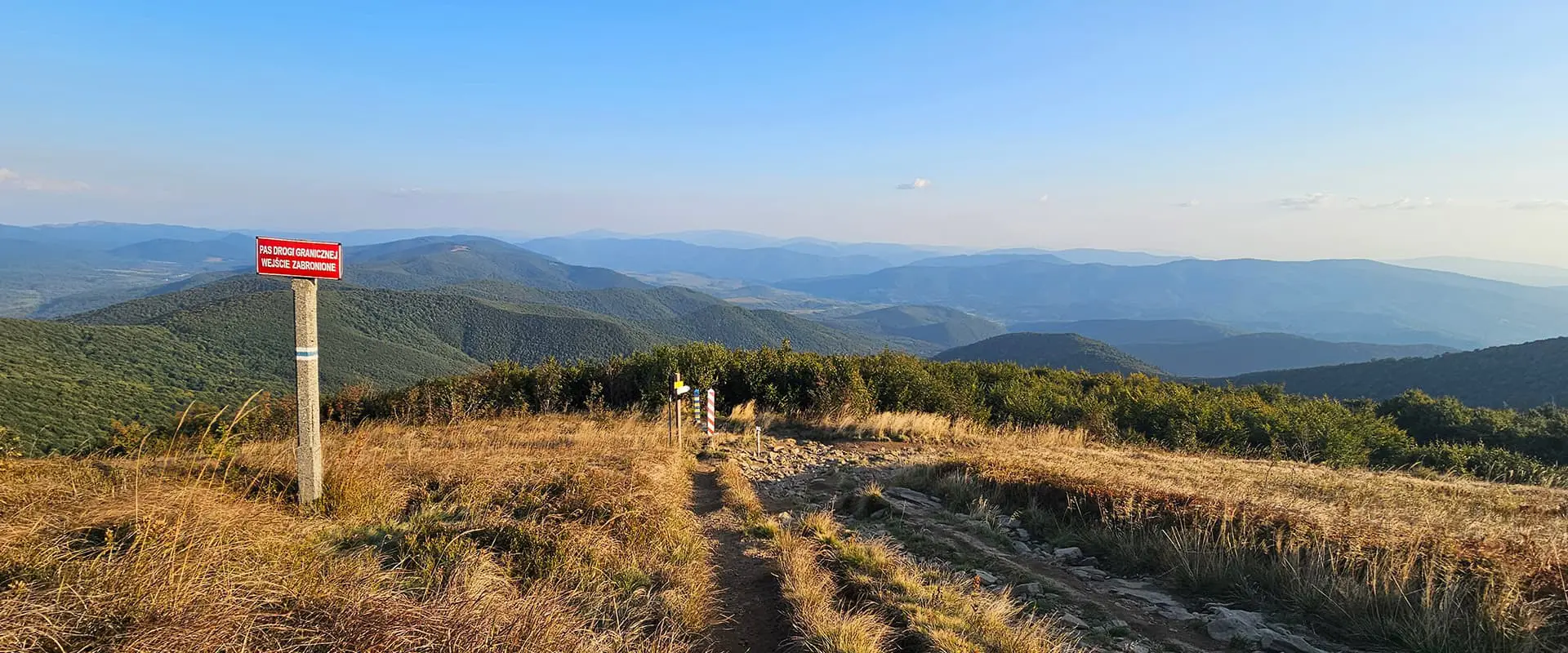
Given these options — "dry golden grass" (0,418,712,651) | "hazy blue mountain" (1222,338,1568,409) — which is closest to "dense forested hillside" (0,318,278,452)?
"dry golden grass" (0,418,712,651)

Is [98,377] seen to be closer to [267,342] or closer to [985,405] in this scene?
[267,342]

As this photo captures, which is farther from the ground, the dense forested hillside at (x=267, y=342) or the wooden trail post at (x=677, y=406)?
the wooden trail post at (x=677, y=406)

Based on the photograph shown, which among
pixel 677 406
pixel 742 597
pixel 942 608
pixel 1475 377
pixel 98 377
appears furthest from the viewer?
pixel 1475 377

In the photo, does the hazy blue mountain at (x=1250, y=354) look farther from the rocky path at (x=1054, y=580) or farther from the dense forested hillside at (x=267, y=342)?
the rocky path at (x=1054, y=580)

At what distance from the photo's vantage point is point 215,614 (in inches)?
108

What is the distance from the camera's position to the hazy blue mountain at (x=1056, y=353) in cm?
9912

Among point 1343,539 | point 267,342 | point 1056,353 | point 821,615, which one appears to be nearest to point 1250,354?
point 1056,353

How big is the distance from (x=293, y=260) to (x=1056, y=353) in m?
118

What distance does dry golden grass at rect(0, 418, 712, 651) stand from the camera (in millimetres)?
2742

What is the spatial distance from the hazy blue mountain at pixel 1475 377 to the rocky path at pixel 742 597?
59.4 meters

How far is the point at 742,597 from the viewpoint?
4.88 meters

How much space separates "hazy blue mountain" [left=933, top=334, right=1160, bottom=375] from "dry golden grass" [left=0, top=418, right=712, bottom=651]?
9253cm

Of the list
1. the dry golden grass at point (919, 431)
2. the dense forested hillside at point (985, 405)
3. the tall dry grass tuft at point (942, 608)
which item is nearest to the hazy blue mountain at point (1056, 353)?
the dense forested hillside at point (985, 405)

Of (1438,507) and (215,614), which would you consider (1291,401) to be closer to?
(1438,507)
